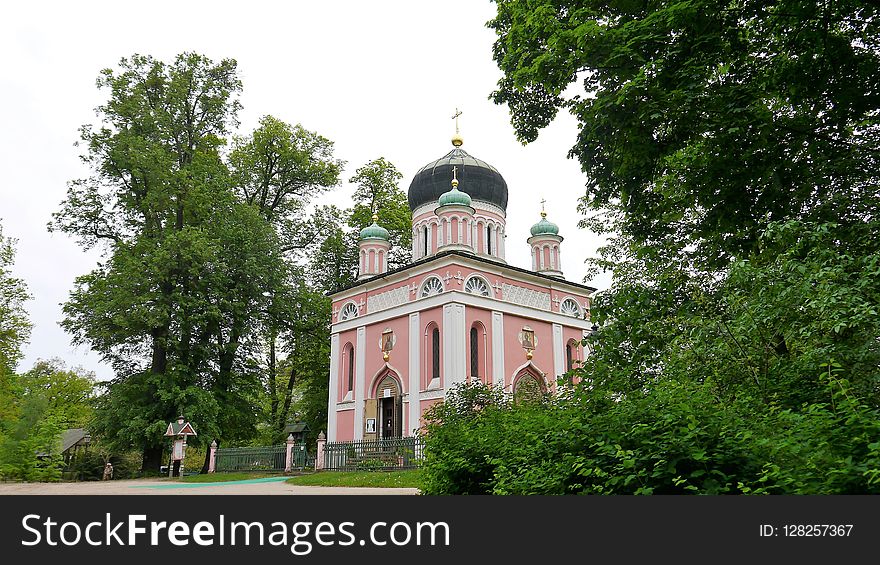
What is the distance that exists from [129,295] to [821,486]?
22.5 m

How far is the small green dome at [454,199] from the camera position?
25.7m

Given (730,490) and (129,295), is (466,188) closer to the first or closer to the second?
(129,295)

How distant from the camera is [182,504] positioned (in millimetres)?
3719

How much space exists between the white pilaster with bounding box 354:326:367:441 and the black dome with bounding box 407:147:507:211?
6.41 m

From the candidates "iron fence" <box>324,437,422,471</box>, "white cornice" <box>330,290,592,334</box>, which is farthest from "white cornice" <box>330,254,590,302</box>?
"iron fence" <box>324,437,422,471</box>

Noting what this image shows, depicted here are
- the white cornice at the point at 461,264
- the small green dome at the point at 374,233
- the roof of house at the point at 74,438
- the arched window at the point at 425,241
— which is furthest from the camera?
the roof of house at the point at 74,438

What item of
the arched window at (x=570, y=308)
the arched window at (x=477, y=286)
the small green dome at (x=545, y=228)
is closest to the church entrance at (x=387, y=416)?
the arched window at (x=477, y=286)

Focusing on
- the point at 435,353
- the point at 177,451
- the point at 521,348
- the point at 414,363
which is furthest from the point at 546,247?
the point at 177,451

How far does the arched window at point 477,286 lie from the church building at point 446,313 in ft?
0.12

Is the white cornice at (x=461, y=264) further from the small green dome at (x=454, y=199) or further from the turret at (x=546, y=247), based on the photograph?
the small green dome at (x=454, y=199)

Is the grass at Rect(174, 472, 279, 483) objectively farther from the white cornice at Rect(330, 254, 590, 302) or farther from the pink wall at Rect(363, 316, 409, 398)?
the white cornice at Rect(330, 254, 590, 302)

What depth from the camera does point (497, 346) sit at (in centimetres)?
2366

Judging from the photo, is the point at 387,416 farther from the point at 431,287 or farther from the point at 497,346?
the point at 431,287

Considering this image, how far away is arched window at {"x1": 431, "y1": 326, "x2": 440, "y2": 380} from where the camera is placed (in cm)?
2291
